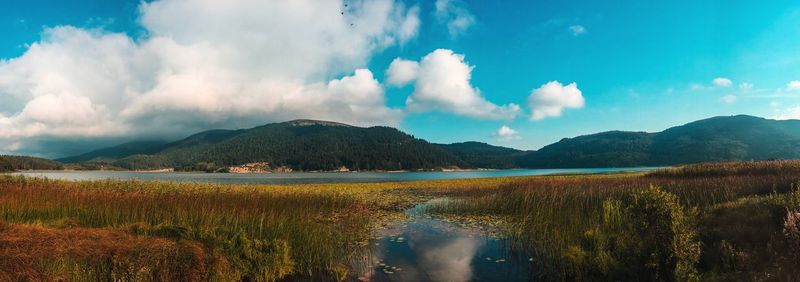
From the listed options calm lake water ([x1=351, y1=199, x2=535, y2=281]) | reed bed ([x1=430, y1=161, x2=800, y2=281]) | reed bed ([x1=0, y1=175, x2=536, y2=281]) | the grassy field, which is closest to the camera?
reed bed ([x1=430, y1=161, x2=800, y2=281])

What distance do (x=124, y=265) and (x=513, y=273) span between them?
8.87m

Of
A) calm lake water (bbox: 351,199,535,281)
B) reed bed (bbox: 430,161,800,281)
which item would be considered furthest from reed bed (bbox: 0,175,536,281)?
reed bed (bbox: 430,161,800,281)

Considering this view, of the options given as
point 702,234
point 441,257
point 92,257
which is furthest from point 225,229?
point 702,234

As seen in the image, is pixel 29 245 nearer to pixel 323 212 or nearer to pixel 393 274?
pixel 393 274

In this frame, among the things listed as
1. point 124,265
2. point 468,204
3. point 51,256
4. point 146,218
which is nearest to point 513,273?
point 124,265

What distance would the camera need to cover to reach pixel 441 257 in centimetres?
1242

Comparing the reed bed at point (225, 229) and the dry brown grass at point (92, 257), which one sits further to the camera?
the reed bed at point (225, 229)

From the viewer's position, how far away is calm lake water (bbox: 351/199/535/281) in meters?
10.5

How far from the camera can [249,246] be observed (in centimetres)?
963

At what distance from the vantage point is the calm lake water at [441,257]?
10547mm

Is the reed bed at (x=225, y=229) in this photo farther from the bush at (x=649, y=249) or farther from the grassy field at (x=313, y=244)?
the bush at (x=649, y=249)

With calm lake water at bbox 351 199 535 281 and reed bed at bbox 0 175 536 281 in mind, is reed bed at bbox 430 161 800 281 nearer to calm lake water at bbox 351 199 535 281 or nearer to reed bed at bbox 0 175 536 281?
calm lake water at bbox 351 199 535 281

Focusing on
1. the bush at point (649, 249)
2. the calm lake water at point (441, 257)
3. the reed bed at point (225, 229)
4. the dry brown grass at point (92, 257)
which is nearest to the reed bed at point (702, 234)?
the bush at point (649, 249)

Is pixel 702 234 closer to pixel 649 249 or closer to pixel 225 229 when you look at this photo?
pixel 649 249
